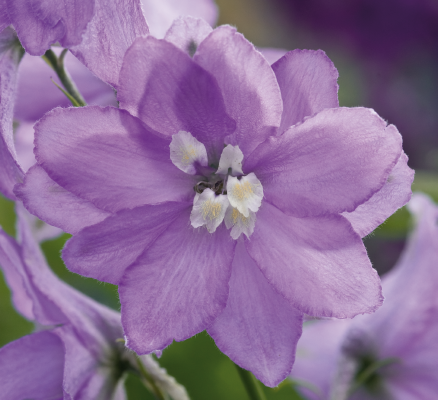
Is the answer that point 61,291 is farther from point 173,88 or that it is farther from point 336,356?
point 336,356

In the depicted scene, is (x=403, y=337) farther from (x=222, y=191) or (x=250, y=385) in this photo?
(x=222, y=191)

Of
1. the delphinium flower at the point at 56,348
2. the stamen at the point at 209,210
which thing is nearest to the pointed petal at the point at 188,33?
the stamen at the point at 209,210

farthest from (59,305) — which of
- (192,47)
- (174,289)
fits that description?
(192,47)

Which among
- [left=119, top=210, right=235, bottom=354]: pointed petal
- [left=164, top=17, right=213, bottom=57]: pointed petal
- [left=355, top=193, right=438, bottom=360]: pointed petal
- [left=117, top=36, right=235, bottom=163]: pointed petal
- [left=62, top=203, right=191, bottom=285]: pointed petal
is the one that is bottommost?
[left=355, top=193, right=438, bottom=360]: pointed petal

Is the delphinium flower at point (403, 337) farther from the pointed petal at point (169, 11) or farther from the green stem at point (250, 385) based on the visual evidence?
the pointed petal at point (169, 11)

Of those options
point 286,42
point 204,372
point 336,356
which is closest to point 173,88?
point 336,356

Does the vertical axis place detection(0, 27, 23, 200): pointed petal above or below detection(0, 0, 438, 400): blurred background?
above

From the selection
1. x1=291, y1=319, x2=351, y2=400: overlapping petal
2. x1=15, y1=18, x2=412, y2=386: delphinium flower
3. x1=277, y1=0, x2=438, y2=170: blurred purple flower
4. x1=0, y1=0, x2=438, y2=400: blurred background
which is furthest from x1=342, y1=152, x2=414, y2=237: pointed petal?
x1=277, y1=0, x2=438, y2=170: blurred purple flower

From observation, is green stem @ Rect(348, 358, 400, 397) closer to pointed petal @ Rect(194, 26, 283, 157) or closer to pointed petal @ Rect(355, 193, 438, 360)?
pointed petal @ Rect(355, 193, 438, 360)
